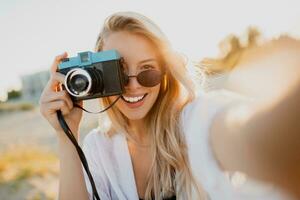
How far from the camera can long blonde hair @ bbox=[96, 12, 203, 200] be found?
1.68 meters

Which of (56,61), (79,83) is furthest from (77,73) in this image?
(56,61)

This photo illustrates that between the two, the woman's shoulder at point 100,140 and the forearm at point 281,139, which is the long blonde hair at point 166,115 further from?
the forearm at point 281,139

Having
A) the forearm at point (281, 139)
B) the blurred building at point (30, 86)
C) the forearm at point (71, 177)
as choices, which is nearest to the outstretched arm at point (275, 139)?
the forearm at point (281, 139)

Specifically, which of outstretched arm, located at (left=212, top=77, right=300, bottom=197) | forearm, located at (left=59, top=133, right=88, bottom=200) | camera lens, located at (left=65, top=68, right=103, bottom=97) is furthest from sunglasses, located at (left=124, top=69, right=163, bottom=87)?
outstretched arm, located at (left=212, top=77, right=300, bottom=197)

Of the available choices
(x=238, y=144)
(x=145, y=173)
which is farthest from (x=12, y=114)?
(x=238, y=144)

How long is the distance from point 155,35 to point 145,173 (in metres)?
0.58

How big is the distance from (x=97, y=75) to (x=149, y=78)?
0.65 feet

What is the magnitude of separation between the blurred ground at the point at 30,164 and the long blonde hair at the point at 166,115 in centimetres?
30

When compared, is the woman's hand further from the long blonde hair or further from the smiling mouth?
the long blonde hair

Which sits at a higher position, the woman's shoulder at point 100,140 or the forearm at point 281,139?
the forearm at point 281,139

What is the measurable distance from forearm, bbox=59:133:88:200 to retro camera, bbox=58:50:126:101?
31 cm

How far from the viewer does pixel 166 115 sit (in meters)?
1.76

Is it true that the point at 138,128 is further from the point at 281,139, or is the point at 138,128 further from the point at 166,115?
the point at 281,139

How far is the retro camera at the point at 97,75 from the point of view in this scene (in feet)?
4.82
